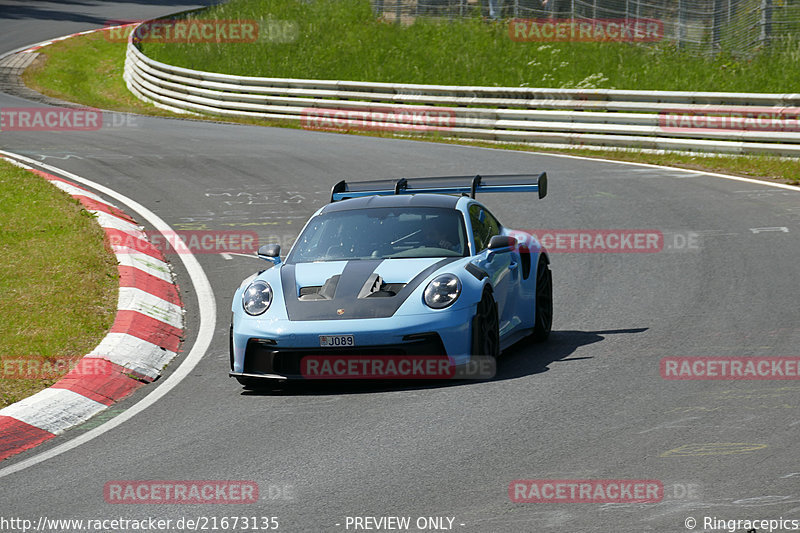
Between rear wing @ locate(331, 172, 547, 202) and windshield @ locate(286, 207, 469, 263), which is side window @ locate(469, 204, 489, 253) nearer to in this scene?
windshield @ locate(286, 207, 469, 263)

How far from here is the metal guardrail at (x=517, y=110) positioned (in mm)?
20141

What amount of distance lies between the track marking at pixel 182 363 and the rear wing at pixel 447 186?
169 cm

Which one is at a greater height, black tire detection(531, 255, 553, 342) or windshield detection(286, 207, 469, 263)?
windshield detection(286, 207, 469, 263)

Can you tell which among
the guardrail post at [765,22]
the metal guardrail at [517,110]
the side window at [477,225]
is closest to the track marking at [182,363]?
the side window at [477,225]

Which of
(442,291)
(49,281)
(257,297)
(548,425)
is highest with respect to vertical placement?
(442,291)

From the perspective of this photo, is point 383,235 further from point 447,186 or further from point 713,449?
point 713,449

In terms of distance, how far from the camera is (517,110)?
80.2 feet

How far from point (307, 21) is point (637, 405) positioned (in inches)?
1303

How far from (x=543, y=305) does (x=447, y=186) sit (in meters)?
1.43

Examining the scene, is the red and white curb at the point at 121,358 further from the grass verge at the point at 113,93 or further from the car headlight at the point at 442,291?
the grass verge at the point at 113,93

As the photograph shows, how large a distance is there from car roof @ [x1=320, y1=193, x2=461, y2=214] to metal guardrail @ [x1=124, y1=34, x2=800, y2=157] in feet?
38.2

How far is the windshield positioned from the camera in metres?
9.04

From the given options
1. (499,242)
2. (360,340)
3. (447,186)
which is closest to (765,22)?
(447,186)

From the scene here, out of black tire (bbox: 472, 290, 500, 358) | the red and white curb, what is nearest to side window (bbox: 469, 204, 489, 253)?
black tire (bbox: 472, 290, 500, 358)
